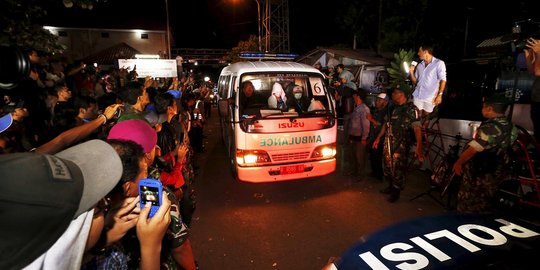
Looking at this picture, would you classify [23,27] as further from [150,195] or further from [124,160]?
[150,195]

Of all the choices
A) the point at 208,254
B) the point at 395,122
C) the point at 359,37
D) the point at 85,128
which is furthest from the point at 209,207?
the point at 359,37

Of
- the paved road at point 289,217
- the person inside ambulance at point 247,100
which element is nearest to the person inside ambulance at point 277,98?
the person inside ambulance at point 247,100

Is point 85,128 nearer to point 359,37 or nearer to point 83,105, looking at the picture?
point 83,105

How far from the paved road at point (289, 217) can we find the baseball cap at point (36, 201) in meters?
2.86

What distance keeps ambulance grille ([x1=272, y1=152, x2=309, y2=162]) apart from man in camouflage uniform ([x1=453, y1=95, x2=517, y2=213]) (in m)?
2.18

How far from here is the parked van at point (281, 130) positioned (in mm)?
4891

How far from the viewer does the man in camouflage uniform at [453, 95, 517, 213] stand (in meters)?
3.46

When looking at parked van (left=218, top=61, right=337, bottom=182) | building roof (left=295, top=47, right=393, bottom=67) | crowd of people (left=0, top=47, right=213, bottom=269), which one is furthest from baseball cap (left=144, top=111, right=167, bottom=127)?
building roof (left=295, top=47, right=393, bottom=67)

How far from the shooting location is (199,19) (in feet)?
151

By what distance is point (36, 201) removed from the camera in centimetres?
70

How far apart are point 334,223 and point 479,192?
1.81m

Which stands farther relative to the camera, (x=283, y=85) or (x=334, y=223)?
(x=283, y=85)

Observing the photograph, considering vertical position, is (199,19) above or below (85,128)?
above

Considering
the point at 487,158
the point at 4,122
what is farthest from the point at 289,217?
the point at 4,122
